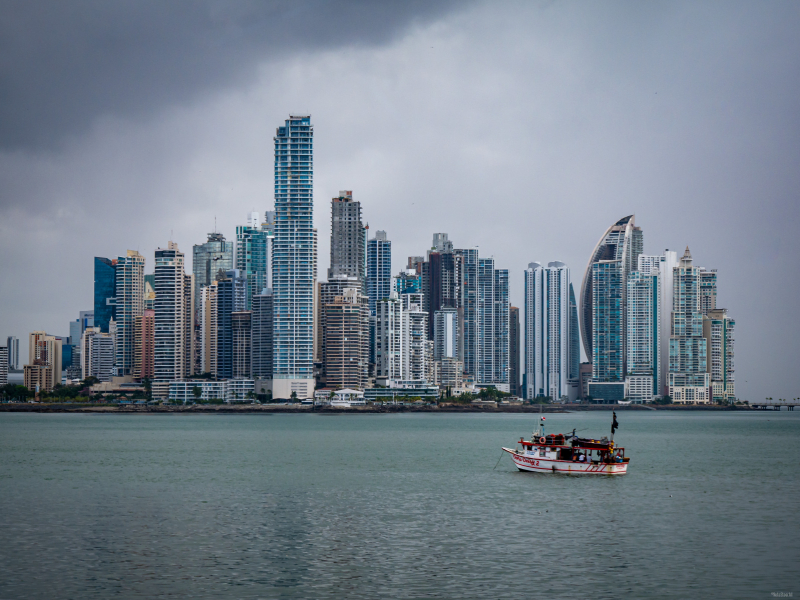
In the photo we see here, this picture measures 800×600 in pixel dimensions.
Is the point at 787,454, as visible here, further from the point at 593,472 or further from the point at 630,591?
the point at 630,591

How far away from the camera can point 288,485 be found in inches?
2549

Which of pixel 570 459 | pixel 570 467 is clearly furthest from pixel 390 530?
pixel 570 459

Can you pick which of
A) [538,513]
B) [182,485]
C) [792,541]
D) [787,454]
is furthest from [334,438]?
[792,541]

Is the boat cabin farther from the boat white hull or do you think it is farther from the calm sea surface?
the calm sea surface

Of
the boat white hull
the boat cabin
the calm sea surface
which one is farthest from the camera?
the boat cabin

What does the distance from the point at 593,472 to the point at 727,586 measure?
3637 centimetres

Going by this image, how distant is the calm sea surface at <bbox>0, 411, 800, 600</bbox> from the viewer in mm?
34000

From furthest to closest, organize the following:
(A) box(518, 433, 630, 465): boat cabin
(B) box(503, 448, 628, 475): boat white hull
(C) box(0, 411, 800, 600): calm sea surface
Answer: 1. (A) box(518, 433, 630, 465): boat cabin
2. (B) box(503, 448, 628, 475): boat white hull
3. (C) box(0, 411, 800, 600): calm sea surface

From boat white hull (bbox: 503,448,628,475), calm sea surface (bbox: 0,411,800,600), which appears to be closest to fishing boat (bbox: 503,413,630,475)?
boat white hull (bbox: 503,448,628,475)

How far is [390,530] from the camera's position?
45.1m

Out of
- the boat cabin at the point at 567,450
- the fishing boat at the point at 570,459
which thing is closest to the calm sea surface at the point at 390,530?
the fishing boat at the point at 570,459


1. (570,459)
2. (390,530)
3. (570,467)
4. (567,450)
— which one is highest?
(567,450)

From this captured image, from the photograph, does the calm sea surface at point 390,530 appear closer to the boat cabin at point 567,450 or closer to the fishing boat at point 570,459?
the fishing boat at point 570,459

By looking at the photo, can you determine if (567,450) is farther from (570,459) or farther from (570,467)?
(570,467)
